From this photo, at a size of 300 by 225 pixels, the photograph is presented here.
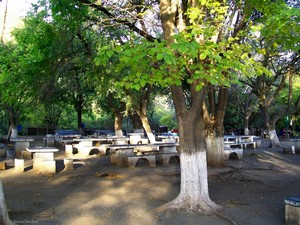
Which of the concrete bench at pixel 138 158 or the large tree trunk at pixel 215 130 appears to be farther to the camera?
the concrete bench at pixel 138 158

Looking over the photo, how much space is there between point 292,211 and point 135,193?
370cm

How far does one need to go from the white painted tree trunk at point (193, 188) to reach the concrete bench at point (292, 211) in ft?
4.33

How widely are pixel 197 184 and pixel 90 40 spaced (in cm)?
851

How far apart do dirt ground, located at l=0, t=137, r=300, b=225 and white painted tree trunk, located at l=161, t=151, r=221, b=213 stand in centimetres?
23

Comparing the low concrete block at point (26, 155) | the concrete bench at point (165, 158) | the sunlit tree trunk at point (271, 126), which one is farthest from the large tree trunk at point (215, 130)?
the sunlit tree trunk at point (271, 126)

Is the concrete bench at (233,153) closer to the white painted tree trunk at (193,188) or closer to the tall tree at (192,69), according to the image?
the tall tree at (192,69)

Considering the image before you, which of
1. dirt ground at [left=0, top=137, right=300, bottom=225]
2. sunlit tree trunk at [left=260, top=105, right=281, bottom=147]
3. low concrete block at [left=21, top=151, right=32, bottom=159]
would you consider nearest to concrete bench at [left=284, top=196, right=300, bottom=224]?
dirt ground at [left=0, top=137, right=300, bottom=225]

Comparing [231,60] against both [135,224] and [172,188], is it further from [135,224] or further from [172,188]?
[172,188]

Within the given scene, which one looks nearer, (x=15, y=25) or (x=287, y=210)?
(x=287, y=210)

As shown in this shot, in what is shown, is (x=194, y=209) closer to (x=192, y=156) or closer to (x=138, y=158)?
(x=192, y=156)

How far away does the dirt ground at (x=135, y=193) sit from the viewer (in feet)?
20.9

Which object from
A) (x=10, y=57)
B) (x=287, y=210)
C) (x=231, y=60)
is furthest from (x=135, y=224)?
(x=10, y=57)

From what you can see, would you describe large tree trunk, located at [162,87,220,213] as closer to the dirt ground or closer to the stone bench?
the dirt ground

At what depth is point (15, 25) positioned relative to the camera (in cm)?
2062
